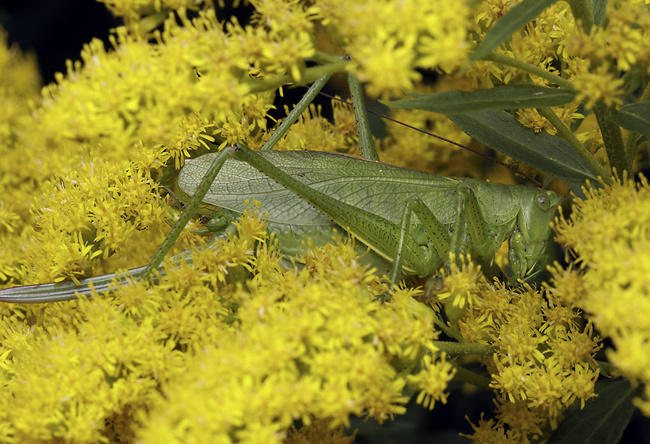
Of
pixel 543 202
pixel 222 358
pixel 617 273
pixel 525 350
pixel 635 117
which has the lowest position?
pixel 525 350

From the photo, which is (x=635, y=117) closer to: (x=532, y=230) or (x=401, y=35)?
(x=401, y=35)

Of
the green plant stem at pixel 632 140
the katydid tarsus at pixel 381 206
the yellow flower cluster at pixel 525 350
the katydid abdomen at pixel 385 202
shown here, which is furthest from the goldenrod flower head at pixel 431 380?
the green plant stem at pixel 632 140

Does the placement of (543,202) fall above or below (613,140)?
below

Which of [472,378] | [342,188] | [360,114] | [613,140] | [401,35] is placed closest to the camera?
[401,35]

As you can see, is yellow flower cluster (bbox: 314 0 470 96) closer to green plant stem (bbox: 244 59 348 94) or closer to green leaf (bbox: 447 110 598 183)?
green plant stem (bbox: 244 59 348 94)

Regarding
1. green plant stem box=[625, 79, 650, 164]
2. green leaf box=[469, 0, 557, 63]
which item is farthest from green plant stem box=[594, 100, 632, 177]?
green leaf box=[469, 0, 557, 63]

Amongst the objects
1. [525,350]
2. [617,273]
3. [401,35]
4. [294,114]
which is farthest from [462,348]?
[294,114]
